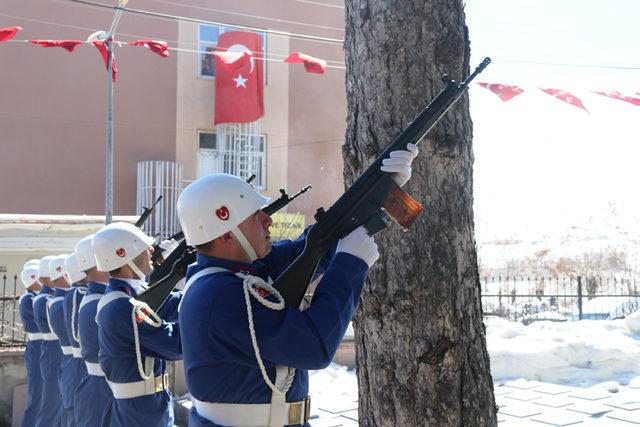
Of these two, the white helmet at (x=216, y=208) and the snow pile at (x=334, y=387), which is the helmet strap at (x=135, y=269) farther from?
the snow pile at (x=334, y=387)

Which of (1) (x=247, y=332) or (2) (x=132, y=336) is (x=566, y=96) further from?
(1) (x=247, y=332)

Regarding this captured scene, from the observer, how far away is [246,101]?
18906mm

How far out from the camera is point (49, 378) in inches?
317

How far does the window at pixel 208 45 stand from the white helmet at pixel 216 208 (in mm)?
17023

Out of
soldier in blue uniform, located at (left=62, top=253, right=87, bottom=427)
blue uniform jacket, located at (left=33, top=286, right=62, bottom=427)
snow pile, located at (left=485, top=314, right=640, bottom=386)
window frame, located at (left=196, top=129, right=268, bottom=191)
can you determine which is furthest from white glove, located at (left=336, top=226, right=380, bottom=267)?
window frame, located at (left=196, top=129, right=268, bottom=191)

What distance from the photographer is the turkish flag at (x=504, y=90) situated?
1180cm

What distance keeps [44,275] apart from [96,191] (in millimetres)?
10008

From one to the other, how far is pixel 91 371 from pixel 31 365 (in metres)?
3.82

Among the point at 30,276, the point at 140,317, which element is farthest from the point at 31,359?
the point at 140,317

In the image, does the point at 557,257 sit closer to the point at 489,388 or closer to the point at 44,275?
the point at 44,275

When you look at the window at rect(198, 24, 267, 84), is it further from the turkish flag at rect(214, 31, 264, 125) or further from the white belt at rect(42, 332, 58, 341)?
the white belt at rect(42, 332, 58, 341)

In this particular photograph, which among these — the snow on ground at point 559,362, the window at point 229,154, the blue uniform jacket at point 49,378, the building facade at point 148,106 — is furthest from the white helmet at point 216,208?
the window at point 229,154

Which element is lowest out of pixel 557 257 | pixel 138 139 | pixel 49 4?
pixel 557 257

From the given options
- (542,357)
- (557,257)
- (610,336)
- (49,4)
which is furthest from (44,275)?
(557,257)
